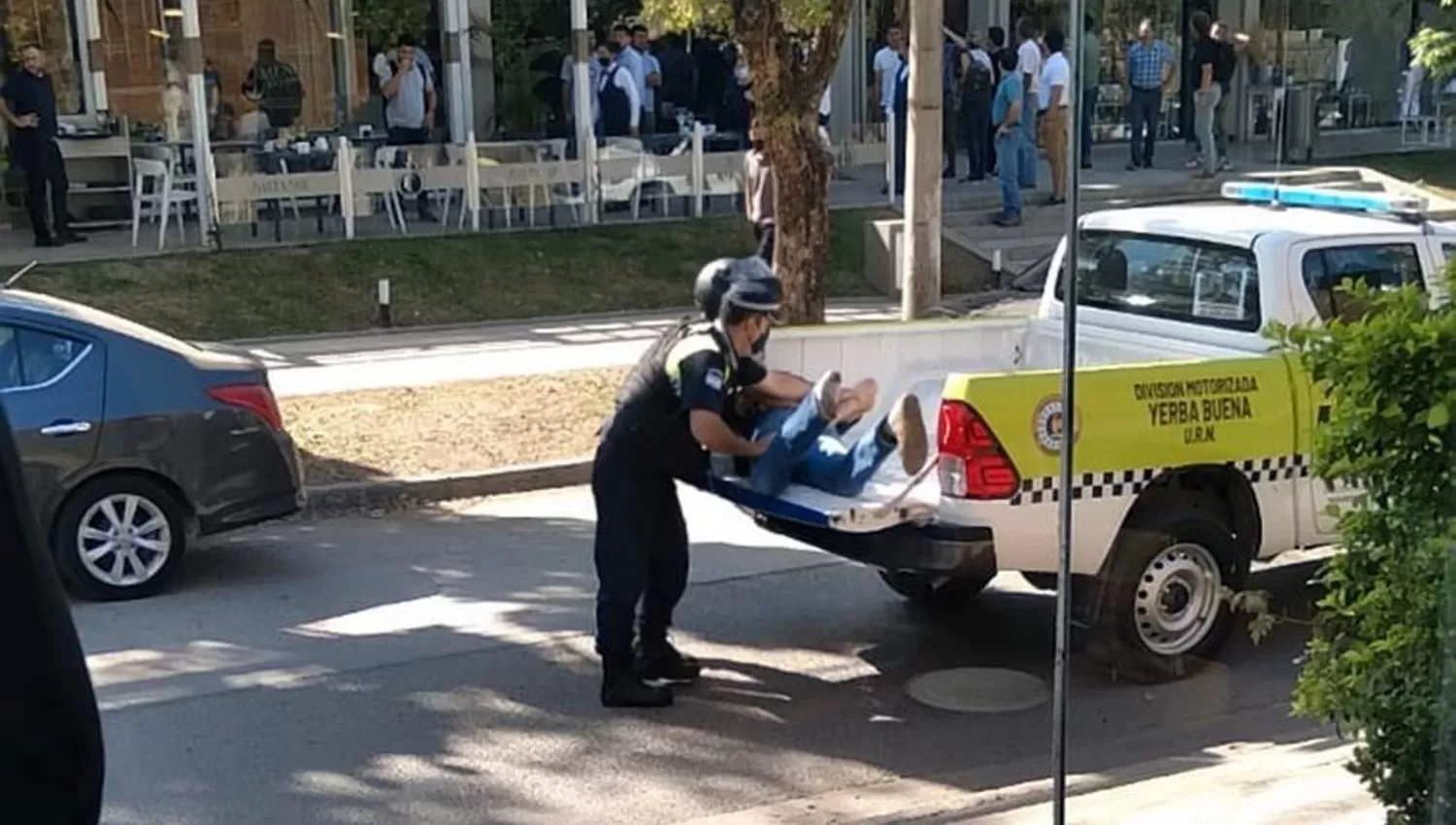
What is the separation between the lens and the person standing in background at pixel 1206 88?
744 inches

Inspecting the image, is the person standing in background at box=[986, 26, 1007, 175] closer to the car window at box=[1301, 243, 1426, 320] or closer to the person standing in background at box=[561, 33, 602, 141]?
the person standing in background at box=[561, 33, 602, 141]

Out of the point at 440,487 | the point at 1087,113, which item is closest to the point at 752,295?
the point at 440,487

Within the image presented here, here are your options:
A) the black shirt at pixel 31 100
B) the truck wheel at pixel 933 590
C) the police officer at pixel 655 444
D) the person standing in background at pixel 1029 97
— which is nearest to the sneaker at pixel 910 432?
the police officer at pixel 655 444

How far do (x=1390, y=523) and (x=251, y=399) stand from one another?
612cm

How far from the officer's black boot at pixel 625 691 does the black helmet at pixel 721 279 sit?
1.39 meters

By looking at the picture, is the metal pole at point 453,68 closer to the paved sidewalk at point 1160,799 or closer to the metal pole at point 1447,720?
the paved sidewalk at point 1160,799

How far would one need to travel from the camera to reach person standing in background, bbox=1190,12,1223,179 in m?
18.9

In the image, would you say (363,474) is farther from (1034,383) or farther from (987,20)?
(987,20)

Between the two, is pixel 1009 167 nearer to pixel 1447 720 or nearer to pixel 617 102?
pixel 617 102

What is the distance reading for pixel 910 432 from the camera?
259 inches

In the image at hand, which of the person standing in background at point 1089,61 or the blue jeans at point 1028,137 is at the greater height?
the person standing in background at point 1089,61

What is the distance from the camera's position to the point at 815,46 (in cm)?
1173

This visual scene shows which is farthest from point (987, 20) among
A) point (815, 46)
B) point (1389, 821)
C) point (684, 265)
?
point (1389, 821)

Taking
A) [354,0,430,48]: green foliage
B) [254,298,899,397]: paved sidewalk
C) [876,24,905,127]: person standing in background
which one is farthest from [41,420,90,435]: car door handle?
[354,0,430,48]: green foliage
